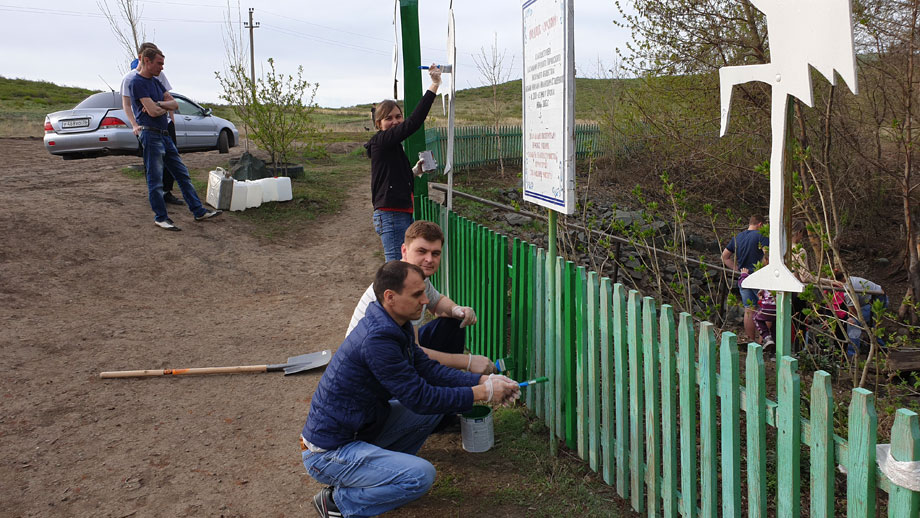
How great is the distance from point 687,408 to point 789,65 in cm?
131

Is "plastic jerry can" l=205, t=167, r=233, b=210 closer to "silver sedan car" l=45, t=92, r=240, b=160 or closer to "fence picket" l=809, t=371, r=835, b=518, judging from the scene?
"silver sedan car" l=45, t=92, r=240, b=160

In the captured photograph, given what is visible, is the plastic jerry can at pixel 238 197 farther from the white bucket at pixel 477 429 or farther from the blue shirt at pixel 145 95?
the white bucket at pixel 477 429

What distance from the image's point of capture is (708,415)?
2.60m

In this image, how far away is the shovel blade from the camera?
507 cm

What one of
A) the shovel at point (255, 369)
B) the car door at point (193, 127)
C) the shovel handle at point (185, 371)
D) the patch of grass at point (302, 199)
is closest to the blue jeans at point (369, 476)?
the shovel at point (255, 369)

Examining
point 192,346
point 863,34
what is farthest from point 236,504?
point 863,34

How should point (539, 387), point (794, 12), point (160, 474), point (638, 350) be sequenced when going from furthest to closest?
1. point (539, 387)
2. point (160, 474)
3. point (638, 350)
4. point (794, 12)

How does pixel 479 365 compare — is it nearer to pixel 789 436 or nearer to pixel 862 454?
pixel 789 436

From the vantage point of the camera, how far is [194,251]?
27.6 feet

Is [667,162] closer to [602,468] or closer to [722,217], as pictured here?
[722,217]

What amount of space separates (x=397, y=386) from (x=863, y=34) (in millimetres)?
8544

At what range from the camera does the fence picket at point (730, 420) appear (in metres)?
2.42

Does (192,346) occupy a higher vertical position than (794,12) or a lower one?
lower

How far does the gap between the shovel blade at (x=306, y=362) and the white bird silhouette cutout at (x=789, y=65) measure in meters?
3.43
